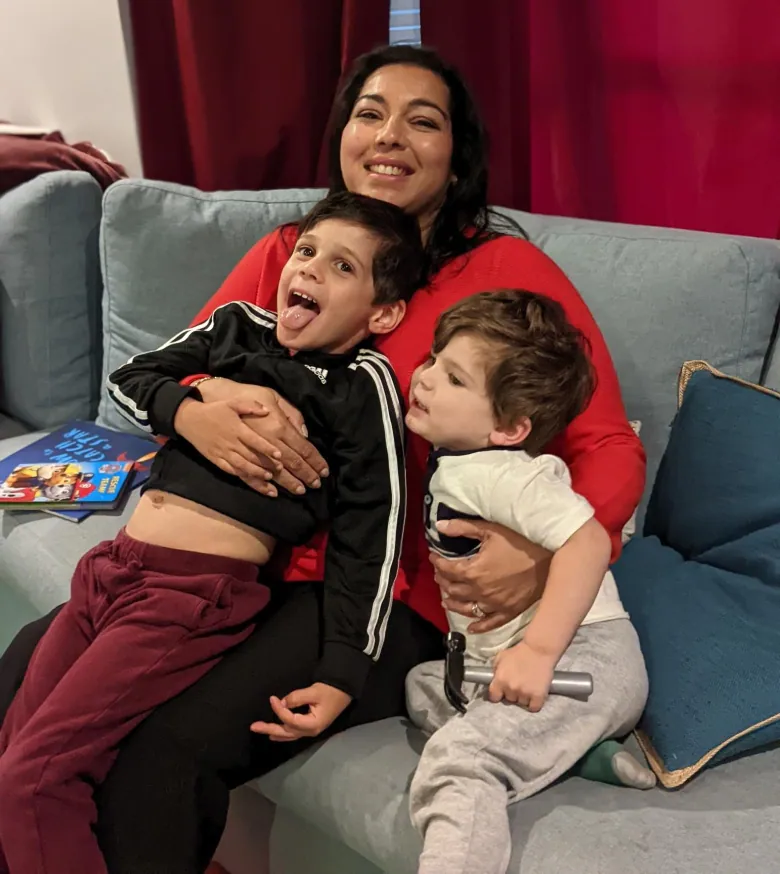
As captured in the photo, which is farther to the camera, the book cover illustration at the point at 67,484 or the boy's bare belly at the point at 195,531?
the book cover illustration at the point at 67,484

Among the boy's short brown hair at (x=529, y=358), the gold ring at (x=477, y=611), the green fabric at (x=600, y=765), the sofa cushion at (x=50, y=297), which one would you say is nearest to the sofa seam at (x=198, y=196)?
the sofa cushion at (x=50, y=297)

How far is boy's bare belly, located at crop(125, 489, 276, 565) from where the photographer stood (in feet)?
3.78

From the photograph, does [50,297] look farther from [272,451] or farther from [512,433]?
[512,433]

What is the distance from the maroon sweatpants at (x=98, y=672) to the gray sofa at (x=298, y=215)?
0.23m

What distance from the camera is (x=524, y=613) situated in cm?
111

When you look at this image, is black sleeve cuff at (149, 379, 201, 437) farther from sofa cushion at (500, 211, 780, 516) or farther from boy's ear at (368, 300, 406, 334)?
sofa cushion at (500, 211, 780, 516)

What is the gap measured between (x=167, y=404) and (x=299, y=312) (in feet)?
0.81

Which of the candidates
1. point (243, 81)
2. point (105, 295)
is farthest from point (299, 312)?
point (243, 81)

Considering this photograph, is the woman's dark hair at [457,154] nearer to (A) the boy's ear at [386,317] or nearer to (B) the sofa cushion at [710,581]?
(A) the boy's ear at [386,317]

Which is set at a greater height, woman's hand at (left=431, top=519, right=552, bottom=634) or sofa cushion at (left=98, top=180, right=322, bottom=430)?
sofa cushion at (left=98, top=180, right=322, bottom=430)

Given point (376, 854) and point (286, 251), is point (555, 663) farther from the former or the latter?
point (286, 251)

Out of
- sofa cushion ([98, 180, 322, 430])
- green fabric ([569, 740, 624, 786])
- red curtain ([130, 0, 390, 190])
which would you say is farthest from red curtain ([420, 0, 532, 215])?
green fabric ([569, 740, 624, 786])

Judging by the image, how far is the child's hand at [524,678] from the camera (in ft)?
3.21

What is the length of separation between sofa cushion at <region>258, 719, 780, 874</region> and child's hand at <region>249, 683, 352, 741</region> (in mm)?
78
